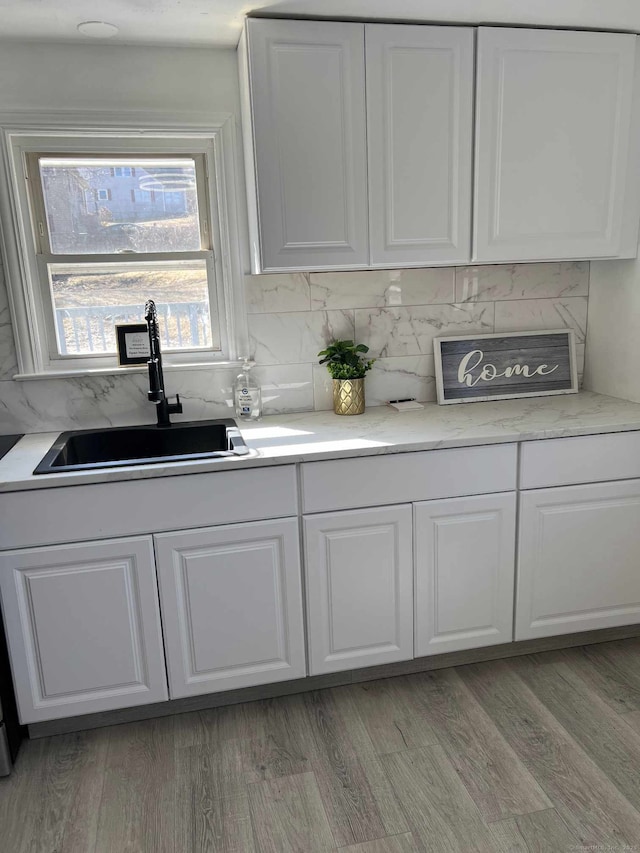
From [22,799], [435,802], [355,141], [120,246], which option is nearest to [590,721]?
[435,802]

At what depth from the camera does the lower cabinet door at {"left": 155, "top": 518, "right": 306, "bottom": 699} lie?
6.46 feet

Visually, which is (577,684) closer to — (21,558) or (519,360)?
(519,360)

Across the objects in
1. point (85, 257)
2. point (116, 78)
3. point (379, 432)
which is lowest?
point (379, 432)

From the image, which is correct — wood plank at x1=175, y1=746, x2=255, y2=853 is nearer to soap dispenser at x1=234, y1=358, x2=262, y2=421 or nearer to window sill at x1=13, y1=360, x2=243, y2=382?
soap dispenser at x1=234, y1=358, x2=262, y2=421

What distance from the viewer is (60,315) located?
93.7 inches

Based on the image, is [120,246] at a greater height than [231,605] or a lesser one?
greater

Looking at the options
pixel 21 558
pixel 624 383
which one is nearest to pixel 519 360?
pixel 624 383

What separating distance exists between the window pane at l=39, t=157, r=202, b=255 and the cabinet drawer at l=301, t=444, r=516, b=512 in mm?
1098

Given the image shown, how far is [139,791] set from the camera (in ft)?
5.99

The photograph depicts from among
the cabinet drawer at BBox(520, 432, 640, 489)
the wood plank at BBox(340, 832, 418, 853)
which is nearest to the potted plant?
the cabinet drawer at BBox(520, 432, 640, 489)

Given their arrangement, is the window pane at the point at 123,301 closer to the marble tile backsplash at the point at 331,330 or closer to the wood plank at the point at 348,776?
the marble tile backsplash at the point at 331,330

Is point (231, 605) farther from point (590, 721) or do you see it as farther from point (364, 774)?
point (590, 721)

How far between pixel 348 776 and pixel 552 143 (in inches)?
85.1

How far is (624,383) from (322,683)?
1.65m
